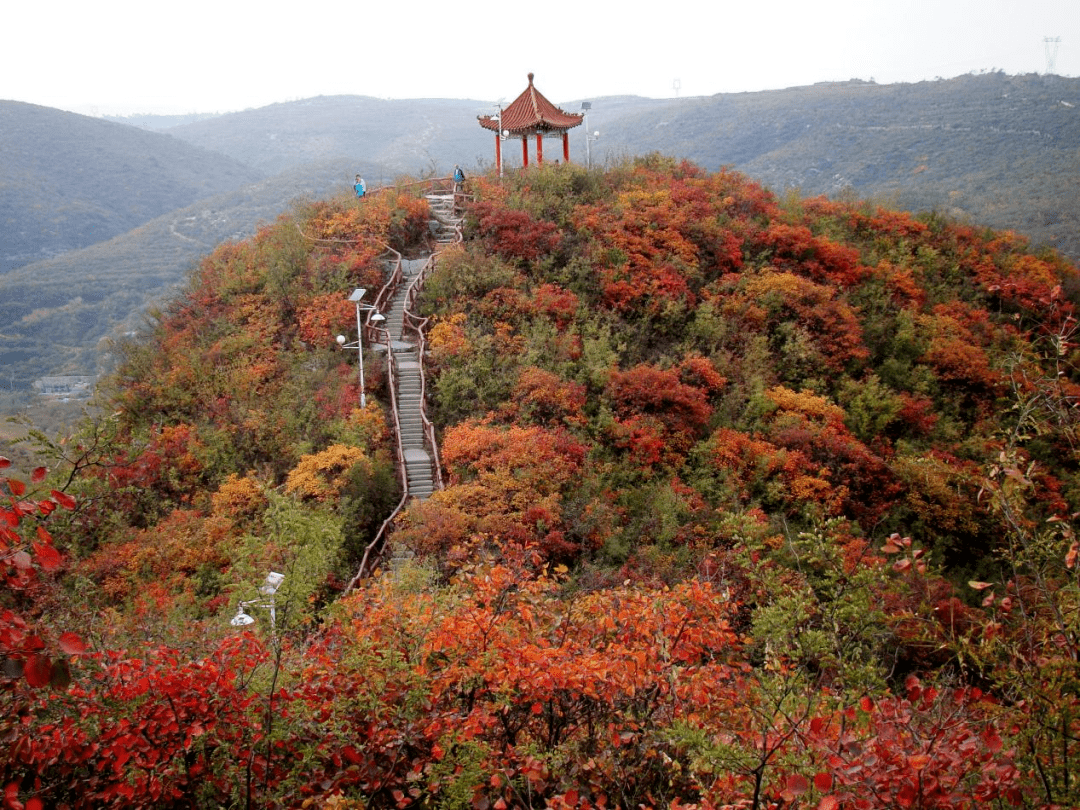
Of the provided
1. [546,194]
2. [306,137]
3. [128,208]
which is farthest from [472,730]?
[306,137]

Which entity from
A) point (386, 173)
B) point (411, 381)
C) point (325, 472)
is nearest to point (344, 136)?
point (386, 173)

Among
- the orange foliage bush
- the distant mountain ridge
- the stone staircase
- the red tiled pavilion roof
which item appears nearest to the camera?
the orange foliage bush

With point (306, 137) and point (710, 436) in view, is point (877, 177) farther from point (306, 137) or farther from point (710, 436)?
point (306, 137)

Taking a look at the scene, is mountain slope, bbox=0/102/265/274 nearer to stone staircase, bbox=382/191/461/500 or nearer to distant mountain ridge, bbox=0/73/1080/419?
distant mountain ridge, bbox=0/73/1080/419

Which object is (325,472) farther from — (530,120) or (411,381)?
(530,120)

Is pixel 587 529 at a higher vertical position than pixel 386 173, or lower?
lower

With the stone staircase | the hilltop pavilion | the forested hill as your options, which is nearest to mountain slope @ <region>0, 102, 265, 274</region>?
the hilltop pavilion
